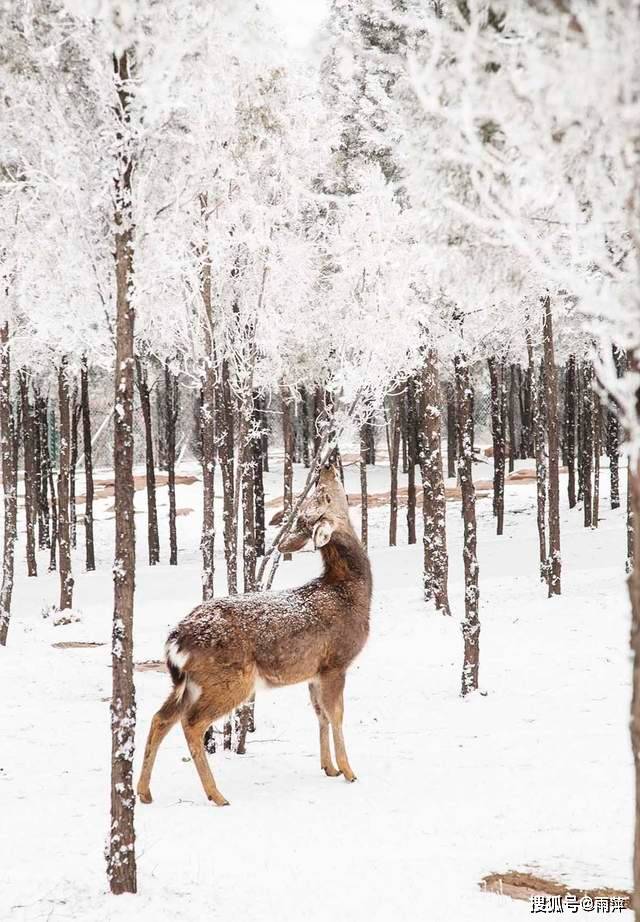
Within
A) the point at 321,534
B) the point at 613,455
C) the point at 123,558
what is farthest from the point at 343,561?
the point at 613,455

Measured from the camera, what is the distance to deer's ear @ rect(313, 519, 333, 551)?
26.8 ft

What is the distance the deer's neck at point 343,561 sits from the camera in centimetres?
821

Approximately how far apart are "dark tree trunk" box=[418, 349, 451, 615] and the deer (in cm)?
912

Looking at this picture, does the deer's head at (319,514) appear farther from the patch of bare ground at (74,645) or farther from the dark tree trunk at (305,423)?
the dark tree trunk at (305,423)

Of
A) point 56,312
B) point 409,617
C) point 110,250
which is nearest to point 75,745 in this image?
point 56,312

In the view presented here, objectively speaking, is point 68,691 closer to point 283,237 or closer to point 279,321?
point 279,321

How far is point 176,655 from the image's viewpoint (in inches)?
280

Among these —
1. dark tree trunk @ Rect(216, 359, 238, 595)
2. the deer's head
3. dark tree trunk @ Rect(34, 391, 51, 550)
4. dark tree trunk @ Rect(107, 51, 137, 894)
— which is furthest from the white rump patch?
dark tree trunk @ Rect(34, 391, 51, 550)

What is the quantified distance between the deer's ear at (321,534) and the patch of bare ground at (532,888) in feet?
11.6

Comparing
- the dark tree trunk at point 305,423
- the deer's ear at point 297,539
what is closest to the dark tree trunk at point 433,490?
the deer's ear at point 297,539

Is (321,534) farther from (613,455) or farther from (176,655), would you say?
(613,455)

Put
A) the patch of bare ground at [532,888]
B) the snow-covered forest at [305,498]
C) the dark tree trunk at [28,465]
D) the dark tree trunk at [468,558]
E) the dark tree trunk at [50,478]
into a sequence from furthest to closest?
1. the dark tree trunk at [50,478]
2. the dark tree trunk at [28,465]
3. the dark tree trunk at [468,558]
4. the patch of bare ground at [532,888]
5. the snow-covered forest at [305,498]

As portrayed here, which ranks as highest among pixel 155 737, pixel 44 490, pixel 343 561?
pixel 343 561

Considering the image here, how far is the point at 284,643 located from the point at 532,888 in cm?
298
